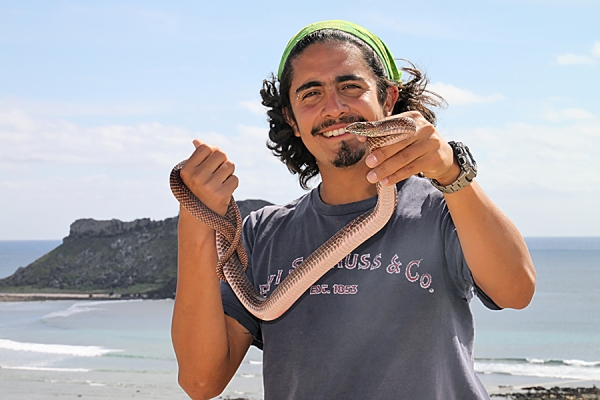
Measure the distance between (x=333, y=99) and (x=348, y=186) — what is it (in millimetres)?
444

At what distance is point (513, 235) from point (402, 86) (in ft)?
4.55

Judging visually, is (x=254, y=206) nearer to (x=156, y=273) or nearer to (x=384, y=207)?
(x=156, y=273)

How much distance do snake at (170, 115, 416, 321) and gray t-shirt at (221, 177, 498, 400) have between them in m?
0.09

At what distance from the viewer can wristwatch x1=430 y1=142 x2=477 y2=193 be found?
2318 mm

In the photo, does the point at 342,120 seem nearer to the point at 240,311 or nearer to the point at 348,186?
the point at 348,186

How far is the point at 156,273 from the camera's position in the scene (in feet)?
155

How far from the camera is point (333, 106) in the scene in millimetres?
2871

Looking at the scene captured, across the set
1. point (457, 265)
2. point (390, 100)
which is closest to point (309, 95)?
point (390, 100)

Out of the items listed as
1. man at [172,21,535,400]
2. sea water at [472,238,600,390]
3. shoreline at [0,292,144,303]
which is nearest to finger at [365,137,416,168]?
man at [172,21,535,400]

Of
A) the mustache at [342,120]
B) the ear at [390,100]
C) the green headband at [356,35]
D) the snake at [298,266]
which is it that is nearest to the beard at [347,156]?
the mustache at [342,120]

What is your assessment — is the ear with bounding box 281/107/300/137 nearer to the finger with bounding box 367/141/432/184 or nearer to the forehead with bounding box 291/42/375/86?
the forehead with bounding box 291/42/375/86

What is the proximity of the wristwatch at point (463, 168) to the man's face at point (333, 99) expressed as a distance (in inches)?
25.0

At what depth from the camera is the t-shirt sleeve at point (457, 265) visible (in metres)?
2.54

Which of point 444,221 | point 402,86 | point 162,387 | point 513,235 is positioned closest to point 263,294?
point 444,221
